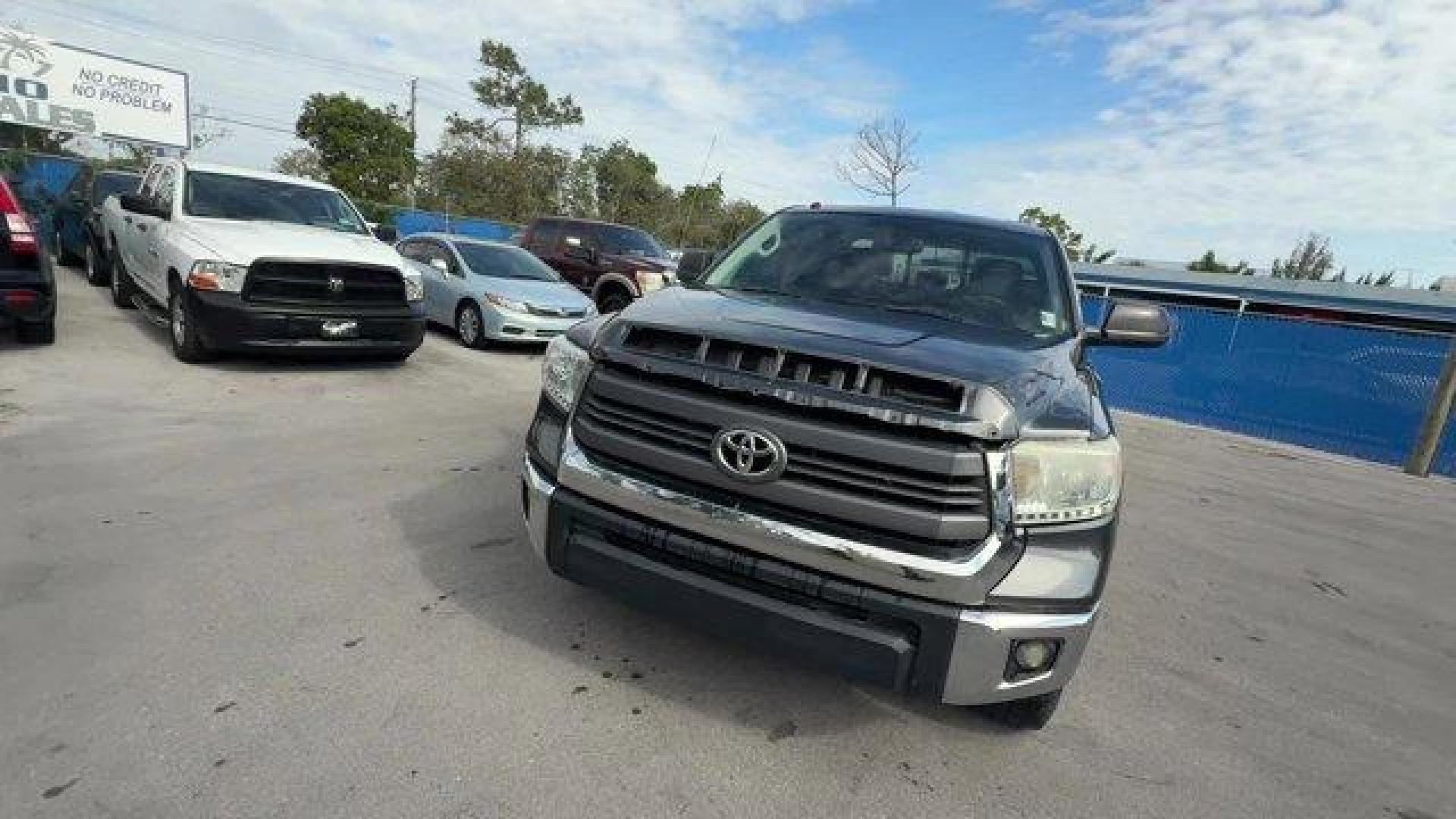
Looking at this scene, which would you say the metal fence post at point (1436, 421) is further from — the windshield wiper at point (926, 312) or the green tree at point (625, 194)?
the green tree at point (625, 194)

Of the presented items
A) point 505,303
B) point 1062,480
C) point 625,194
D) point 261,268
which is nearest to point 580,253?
point 505,303

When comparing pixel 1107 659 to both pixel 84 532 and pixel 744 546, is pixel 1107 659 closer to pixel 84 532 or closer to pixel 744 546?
pixel 744 546

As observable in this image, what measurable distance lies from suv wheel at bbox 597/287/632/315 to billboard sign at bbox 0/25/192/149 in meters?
23.2

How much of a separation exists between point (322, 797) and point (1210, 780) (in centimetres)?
283

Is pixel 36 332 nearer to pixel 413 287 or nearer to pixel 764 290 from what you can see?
pixel 413 287

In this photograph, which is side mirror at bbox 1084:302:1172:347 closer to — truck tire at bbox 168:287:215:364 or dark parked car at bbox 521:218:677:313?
truck tire at bbox 168:287:215:364

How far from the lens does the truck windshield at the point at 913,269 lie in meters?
3.42

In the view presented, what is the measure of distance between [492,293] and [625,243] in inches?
164

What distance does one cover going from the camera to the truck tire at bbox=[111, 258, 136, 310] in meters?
8.82

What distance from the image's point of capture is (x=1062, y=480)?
7.48 ft

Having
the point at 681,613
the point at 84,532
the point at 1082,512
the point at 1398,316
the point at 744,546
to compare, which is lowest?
the point at 84,532

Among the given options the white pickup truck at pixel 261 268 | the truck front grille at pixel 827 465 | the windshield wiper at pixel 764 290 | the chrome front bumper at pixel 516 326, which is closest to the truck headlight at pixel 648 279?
the chrome front bumper at pixel 516 326

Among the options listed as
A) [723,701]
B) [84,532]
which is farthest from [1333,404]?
[84,532]

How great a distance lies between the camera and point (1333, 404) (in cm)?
1125
